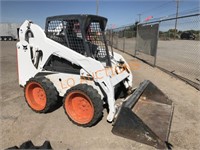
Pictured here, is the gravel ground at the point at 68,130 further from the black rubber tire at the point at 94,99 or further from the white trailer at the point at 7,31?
the white trailer at the point at 7,31

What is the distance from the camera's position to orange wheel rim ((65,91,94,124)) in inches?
134

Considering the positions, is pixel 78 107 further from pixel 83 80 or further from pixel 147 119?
pixel 147 119

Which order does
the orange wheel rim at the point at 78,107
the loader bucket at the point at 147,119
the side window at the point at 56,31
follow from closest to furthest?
the loader bucket at the point at 147,119 → the orange wheel rim at the point at 78,107 → the side window at the point at 56,31

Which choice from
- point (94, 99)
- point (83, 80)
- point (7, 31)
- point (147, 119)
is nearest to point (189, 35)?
point (147, 119)

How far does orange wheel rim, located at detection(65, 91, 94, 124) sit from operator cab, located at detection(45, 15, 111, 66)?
81cm

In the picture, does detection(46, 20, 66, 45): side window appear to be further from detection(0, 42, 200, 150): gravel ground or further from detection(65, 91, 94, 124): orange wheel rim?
detection(0, 42, 200, 150): gravel ground

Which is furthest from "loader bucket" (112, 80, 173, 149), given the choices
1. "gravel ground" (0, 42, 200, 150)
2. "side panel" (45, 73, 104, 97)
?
"side panel" (45, 73, 104, 97)

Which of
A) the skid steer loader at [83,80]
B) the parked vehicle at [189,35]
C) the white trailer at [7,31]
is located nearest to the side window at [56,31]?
the skid steer loader at [83,80]

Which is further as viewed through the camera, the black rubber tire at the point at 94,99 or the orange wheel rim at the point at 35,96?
the orange wheel rim at the point at 35,96

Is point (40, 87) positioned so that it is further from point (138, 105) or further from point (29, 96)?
point (138, 105)

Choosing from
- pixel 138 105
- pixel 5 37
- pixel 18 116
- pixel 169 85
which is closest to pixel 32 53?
pixel 18 116

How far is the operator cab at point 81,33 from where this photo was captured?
3.61m

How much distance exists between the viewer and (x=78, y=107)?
3.54m

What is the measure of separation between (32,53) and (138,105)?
101 inches
